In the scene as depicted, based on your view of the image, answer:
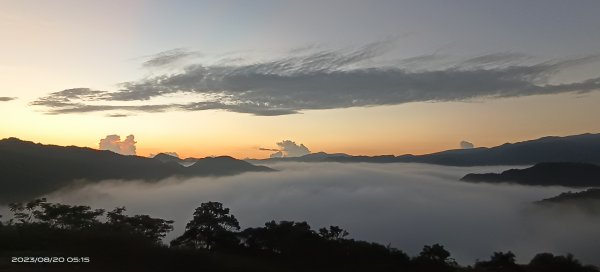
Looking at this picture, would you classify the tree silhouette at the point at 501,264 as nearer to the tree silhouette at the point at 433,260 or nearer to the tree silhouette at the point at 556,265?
the tree silhouette at the point at 556,265

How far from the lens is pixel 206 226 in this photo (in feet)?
197

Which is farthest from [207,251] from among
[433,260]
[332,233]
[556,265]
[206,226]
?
[556,265]

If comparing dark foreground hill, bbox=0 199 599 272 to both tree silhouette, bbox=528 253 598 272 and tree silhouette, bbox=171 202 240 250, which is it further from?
tree silhouette, bbox=171 202 240 250

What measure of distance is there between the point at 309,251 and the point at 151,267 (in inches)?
934

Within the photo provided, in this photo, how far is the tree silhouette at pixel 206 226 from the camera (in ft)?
180

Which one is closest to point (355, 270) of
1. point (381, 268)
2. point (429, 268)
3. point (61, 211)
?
point (381, 268)

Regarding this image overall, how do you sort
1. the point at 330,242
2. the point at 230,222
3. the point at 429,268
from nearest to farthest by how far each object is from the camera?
the point at 429,268
the point at 330,242
the point at 230,222

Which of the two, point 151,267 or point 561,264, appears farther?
point 561,264

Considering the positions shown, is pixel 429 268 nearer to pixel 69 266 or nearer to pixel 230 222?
pixel 69 266

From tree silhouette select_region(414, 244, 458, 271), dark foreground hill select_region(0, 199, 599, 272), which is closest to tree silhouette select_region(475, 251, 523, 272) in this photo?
dark foreground hill select_region(0, 199, 599, 272)

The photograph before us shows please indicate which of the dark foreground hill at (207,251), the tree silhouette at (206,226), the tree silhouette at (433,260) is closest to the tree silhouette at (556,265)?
the dark foreground hill at (207,251)

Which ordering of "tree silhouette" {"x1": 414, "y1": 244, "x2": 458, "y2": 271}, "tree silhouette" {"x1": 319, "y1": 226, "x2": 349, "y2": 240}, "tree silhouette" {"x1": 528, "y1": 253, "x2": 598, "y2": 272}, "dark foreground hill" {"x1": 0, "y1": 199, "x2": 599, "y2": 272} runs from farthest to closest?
"tree silhouette" {"x1": 319, "y1": 226, "x2": 349, "y2": 240} < "tree silhouette" {"x1": 414, "y1": 244, "x2": 458, "y2": 271} < "tree silhouette" {"x1": 528, "y1": 253, "x2": 598, "y2": 272} < "dark foreground hill" {"x1": 0, "y1": 199, "x2": 599, "y2": 272}

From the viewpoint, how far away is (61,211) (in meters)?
53.6

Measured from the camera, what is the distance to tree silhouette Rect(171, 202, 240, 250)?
54.7 m
